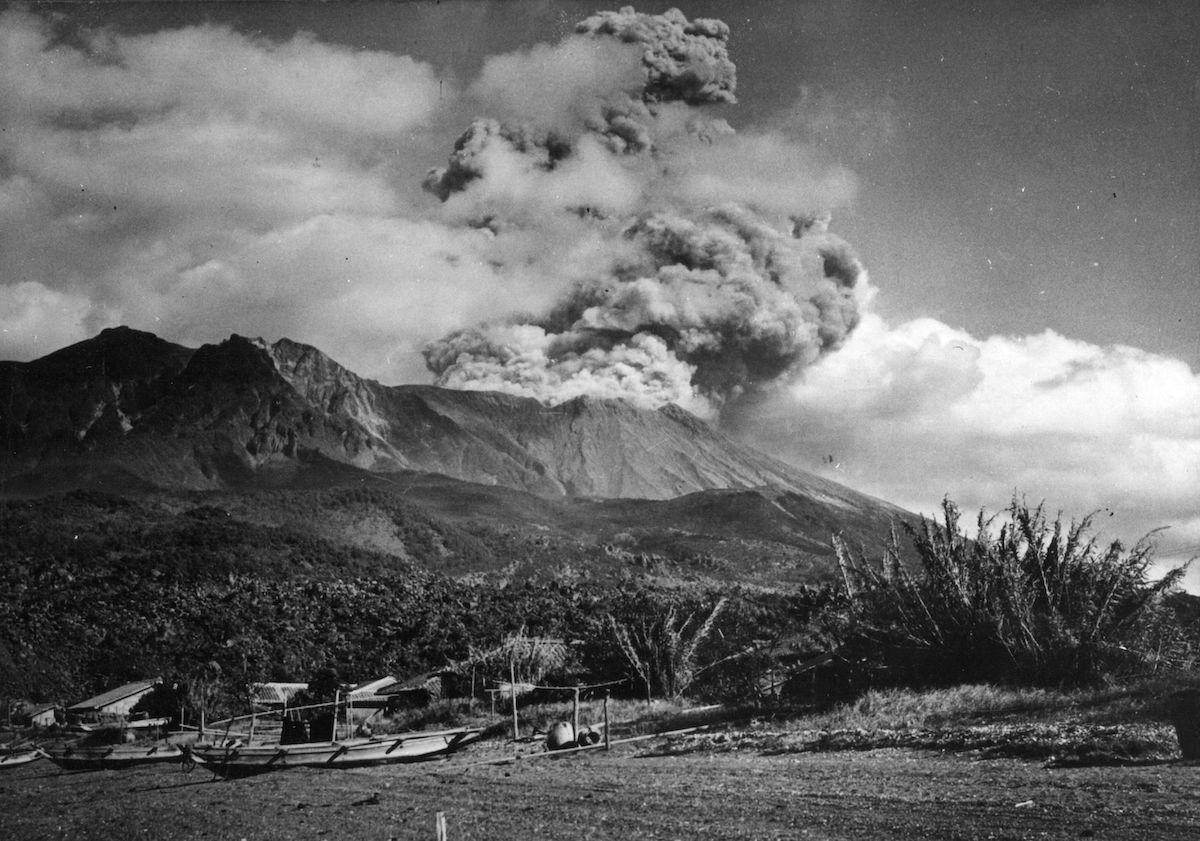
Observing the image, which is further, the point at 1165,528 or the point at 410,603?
the point at 410,603

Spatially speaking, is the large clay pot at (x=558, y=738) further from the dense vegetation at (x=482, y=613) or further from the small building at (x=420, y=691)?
the small building at (x=420, y=691)

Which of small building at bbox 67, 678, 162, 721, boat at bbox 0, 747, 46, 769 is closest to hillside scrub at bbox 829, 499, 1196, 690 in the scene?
boat at bbox 0, 747, 46, 769

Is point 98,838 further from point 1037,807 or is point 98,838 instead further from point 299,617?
point 299,617

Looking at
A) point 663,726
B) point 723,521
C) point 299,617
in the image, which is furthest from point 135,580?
point 723,521

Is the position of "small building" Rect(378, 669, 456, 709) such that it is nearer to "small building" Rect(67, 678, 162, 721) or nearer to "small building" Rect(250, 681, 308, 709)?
"small building" Rect(250, 681, 308, 709)

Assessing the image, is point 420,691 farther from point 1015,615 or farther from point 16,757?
point 1015,615

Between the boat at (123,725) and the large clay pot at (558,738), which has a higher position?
the large clay pot at (558,738)

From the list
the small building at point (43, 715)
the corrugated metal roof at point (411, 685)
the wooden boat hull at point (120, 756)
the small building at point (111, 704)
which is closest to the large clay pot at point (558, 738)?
the wooden boat hull at point (120, 756)
